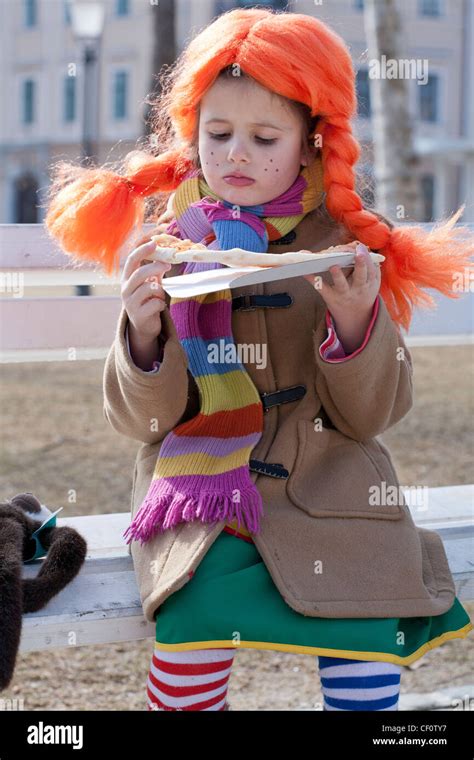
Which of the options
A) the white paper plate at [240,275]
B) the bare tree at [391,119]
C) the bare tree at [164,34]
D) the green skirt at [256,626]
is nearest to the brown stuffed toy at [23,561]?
the green skirt at [256,626]

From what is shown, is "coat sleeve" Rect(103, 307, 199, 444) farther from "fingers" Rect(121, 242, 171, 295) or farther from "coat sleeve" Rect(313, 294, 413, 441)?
"coat sleeve" Rect(313, 294, 413, 441)

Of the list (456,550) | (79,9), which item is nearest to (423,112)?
Result: (79,9)

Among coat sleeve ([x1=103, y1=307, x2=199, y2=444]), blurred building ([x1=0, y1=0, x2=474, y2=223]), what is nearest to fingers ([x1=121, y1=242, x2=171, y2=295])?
coat sleeve ([x1=103, y1=307, x2=199, y2=444])

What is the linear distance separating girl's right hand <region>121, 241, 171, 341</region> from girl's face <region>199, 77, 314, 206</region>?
26 centimetres

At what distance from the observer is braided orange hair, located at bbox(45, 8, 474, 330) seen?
2115mm

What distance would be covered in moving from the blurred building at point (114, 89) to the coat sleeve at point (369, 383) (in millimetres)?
27306

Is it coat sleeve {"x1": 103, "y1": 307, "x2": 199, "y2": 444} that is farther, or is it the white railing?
the white railing

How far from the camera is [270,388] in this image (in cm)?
224

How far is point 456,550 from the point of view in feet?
8.03

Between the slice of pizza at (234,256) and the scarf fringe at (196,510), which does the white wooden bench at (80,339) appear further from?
the slice of pizza at (234,256)

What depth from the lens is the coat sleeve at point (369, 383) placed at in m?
2.11

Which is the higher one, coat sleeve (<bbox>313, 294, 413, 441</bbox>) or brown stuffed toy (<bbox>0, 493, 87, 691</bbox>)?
coat sleeve (<bbox>313, 294, 413, 441</bbox>)

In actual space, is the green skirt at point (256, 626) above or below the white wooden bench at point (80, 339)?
below
